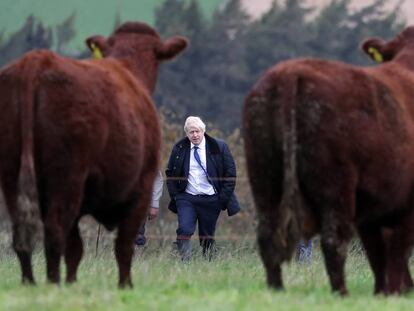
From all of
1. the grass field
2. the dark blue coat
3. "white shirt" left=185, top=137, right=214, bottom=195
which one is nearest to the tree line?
the dark blue coat

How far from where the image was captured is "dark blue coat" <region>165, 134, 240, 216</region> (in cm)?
1769

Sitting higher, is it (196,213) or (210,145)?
(210,145)

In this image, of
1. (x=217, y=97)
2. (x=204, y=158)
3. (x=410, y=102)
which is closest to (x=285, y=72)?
(x=410, y=102)

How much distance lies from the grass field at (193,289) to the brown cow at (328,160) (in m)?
0.42

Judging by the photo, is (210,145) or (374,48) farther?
(210,145)

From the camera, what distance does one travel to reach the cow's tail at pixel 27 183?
35.9 ft

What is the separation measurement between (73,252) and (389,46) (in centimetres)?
362

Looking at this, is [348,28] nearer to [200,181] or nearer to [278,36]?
[278,36]

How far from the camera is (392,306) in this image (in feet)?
34.2

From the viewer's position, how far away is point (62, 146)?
1108 centimetres

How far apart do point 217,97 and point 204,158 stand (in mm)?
48689

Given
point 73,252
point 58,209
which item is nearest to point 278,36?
point 73,252

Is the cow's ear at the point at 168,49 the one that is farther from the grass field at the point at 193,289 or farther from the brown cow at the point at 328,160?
the brown cow at the point at 328,160

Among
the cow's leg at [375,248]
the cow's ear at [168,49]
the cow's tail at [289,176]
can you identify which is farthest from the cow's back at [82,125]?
the cow's leg at [375,248]
